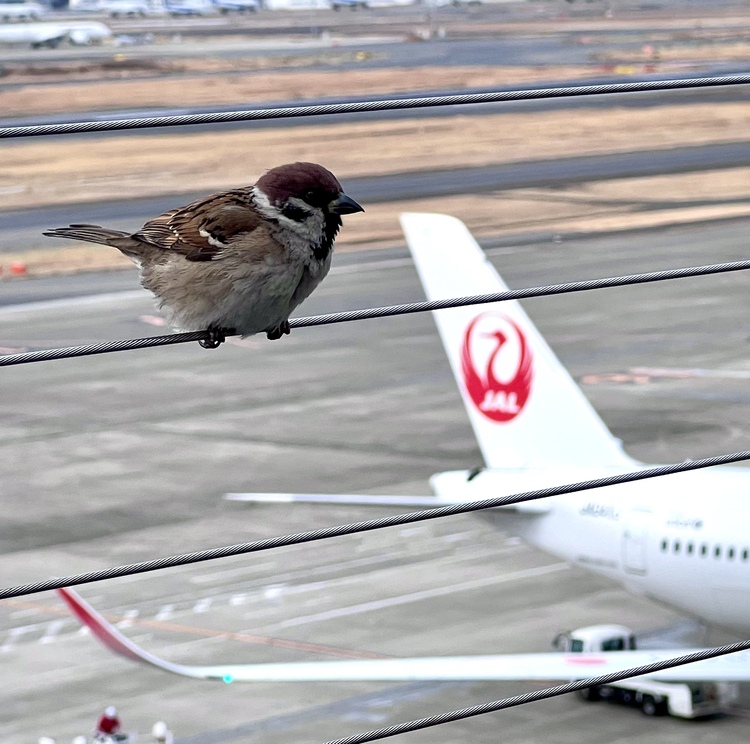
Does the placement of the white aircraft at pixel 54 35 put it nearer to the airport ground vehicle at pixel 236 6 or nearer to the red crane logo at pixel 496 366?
the airport ground vehicle at pixel 236 6

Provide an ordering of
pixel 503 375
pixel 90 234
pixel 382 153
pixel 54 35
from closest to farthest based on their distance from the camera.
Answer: pixel 90 234, pixel 503 375, pixel 382 153, pixel 54 35

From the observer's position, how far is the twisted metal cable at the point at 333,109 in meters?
3.61

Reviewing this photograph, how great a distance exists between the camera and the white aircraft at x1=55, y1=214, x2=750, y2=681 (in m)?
17.3

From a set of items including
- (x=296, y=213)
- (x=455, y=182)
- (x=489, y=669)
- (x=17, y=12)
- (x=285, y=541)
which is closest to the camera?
(x=285, y=541)

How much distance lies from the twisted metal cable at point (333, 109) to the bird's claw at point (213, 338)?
3.85 feet

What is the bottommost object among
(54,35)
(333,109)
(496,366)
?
(333,109)

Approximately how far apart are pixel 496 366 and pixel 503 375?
0.19 metres

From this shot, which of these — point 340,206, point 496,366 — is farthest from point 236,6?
point 340,206

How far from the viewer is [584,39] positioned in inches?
4003

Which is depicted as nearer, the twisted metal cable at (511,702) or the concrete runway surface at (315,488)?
the twisted metal cable at (511,702)

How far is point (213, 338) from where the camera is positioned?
5.21 m

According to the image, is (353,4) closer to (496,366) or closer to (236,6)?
(236,6)

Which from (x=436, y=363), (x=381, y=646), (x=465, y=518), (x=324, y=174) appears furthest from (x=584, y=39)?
(x=324, y=174)

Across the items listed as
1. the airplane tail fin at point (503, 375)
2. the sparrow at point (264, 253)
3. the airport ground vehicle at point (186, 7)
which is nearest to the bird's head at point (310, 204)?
the sparrow at point (264, 253)
